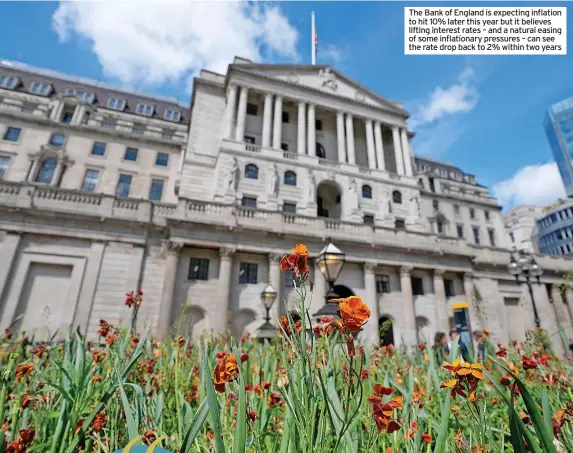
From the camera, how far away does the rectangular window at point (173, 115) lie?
43.6 meters

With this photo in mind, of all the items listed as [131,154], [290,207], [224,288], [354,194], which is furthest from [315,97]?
[224,288]

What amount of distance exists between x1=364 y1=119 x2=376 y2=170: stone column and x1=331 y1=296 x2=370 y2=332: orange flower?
30.4 meters

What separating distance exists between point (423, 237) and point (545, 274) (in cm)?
1428

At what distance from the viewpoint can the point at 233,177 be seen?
78.2 ft

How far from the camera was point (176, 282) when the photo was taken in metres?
17.2

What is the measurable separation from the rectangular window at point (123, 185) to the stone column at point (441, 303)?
30088mm

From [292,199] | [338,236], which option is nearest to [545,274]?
[338,236]

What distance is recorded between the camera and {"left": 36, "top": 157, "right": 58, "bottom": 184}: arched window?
30188mm

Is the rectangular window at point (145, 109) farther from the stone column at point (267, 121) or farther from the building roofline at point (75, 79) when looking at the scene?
the stone column at point (267, 121)

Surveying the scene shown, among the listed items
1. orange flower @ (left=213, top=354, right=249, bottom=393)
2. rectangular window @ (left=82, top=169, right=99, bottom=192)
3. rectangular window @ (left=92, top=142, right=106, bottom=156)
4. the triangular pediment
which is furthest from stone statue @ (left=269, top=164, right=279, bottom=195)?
orange flower @ (left=213, top=354, right=249, bottom=393)

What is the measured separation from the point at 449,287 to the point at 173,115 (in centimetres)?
4160

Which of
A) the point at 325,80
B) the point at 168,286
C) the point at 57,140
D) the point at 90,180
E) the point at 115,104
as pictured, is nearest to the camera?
the point at 168,286

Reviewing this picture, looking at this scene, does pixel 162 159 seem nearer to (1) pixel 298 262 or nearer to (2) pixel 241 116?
(2) pixel 241 116

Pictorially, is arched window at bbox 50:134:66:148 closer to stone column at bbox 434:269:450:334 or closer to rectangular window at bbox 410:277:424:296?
rectangular window at bbox 410:277:424:296
